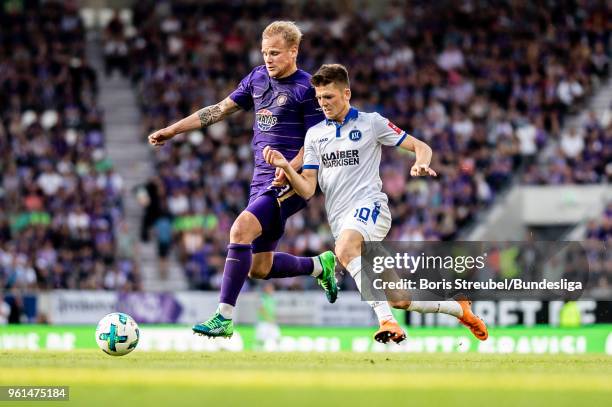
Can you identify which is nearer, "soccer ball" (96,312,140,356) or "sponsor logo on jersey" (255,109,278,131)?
"soccer ball" (96,312,140,356)

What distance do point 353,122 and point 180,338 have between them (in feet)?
38.8

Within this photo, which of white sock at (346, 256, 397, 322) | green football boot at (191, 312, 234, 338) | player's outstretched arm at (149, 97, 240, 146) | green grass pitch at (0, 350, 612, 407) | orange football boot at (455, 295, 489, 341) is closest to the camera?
green grass pitch at (0, 350, 612, 407)

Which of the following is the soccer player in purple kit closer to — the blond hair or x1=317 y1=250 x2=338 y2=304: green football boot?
the blond hair

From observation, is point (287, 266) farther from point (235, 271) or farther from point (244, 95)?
point (244, 95)

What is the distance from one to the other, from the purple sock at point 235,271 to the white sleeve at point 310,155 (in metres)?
0.96

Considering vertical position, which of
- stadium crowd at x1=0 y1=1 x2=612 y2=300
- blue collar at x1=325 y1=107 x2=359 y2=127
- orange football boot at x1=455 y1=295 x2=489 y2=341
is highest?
stadium crowd at x1=0 y1=1 x2=612 y2=300

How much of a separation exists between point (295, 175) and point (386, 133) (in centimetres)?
96

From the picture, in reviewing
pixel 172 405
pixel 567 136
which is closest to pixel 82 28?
pixel 567 136

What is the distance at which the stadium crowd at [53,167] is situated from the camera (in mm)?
25703

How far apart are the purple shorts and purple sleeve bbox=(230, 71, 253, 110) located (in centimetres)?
101

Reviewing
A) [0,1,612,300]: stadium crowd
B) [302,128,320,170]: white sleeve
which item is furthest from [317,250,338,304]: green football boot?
[0,1,612,300]: stadium crowd

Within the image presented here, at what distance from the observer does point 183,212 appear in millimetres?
27375

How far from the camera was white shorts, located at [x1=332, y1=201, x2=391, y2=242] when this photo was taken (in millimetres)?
10578

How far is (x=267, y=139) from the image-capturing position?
11.3 metres
